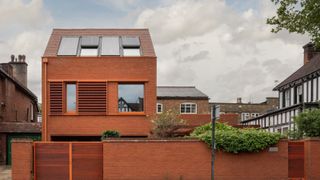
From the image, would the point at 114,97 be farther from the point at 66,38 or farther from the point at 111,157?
the point at 111,157

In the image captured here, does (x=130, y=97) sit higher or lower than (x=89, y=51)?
lower

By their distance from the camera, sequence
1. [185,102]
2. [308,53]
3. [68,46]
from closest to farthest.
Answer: [68,46] < [308,53] < [185,102]

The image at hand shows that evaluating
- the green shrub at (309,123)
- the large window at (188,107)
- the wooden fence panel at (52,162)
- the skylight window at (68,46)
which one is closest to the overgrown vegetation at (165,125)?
the skylight window at (68,46)

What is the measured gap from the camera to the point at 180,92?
6109cm

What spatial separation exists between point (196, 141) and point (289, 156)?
4017 mm

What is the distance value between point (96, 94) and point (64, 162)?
8.34 metres

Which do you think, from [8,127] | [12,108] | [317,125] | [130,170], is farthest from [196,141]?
[12,108]

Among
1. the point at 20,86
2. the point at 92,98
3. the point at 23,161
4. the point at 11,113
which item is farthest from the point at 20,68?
the point at 23,161

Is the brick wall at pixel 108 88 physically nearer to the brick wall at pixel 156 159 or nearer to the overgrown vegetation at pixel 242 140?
the brick wall at pixel 156 159

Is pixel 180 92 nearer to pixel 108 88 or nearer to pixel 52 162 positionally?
pixel 108 88

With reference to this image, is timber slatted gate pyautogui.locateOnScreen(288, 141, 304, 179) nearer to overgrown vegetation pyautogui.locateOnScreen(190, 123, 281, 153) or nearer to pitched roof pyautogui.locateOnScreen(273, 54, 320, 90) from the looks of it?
overgrown vegetation pyautogui.locateOnScreen(190, 123, 281, 153)

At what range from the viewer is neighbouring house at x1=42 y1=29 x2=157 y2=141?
29.8 metres

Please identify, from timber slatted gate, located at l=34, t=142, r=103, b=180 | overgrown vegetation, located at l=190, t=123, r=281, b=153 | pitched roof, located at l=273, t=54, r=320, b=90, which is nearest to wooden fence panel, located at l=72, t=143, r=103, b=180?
timber slatted gate, located at l=34, t=142, r=103, b=180

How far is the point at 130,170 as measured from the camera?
22.1m
